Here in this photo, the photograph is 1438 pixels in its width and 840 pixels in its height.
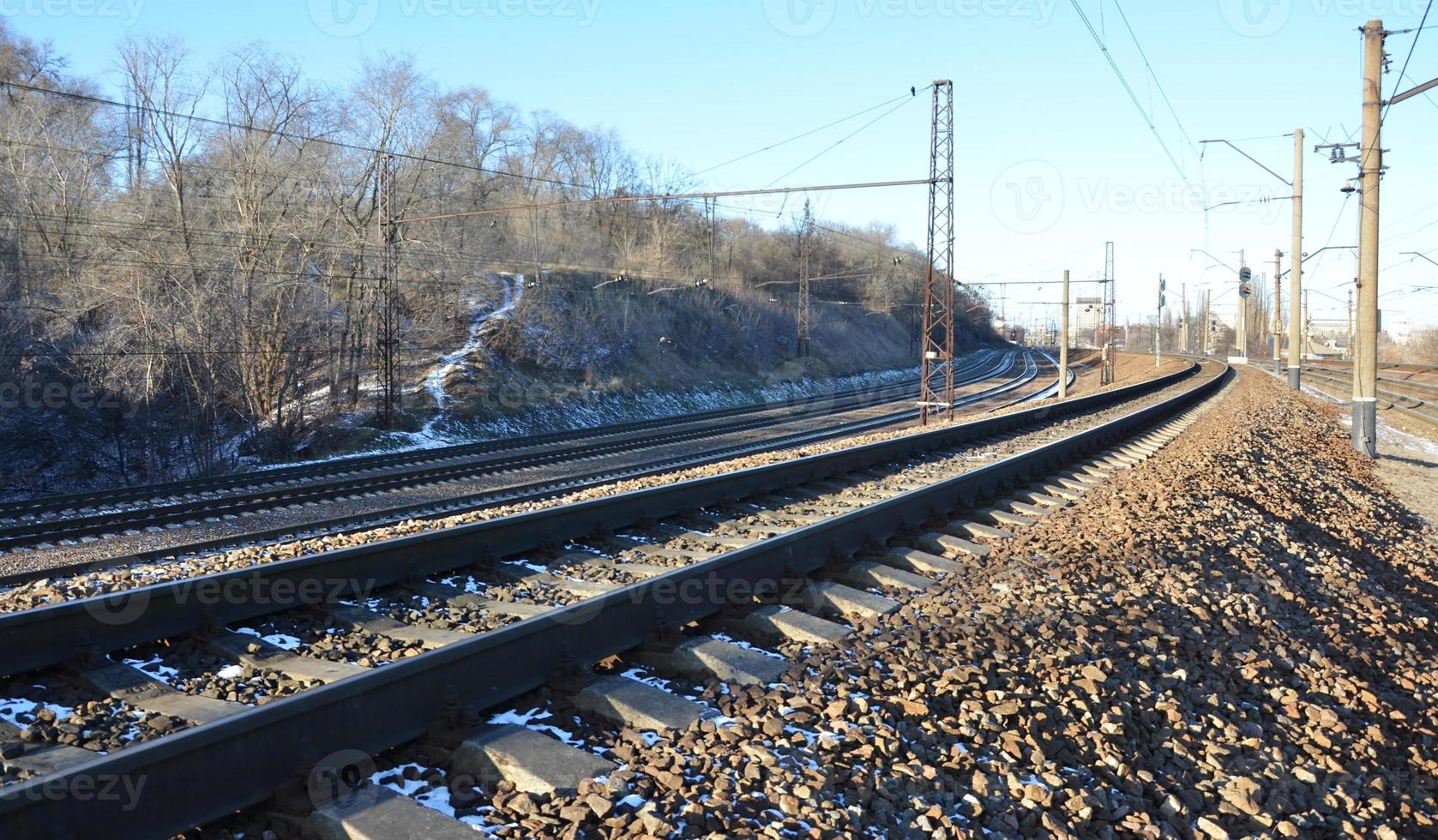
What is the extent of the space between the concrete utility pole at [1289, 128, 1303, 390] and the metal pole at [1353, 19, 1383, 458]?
1759 centimetres

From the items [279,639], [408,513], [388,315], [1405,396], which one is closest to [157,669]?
[279,639]

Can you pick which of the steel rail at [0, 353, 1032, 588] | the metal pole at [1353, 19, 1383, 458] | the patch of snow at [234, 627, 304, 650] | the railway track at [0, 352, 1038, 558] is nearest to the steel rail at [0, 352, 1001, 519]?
the railway track at [0, 352, 1038, 558]

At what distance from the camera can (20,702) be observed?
156 inches

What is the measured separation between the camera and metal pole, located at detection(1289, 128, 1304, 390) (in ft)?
113

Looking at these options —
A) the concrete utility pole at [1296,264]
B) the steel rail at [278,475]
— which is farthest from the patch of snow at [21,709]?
Answer: the concrete utility pole at [1296,264]

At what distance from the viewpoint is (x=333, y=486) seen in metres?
14.1

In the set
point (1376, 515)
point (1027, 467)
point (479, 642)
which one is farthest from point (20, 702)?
point (1376, 515)

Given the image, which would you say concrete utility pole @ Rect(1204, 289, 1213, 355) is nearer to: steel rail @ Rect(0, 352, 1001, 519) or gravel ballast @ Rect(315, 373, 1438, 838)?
steel rail @ Rect(0, 352, 1001, 519)

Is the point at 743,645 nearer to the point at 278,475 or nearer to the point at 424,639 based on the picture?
the point at 424,639

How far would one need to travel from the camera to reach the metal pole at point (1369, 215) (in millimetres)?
18016

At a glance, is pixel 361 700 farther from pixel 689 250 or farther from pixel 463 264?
pixel 689 250

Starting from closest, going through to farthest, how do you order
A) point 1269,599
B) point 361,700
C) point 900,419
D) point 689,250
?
point 361,700, point 1269,599, point 900,419, point 689,250

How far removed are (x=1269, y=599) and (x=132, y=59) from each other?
27980mm

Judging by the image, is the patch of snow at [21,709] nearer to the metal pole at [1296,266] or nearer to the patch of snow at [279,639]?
the patch of snow at [279,639]
